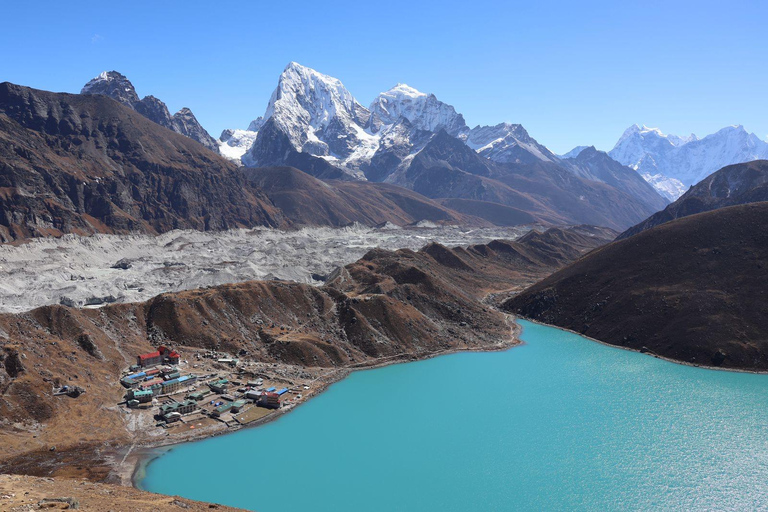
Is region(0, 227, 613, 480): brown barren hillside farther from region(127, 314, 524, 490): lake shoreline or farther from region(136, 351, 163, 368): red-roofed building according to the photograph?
region(136, 351, 163, 368): red-roofed building

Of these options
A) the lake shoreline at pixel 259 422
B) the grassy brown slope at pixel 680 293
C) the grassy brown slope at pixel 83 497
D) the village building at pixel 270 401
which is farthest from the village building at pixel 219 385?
the grassy brown slope at pixel 680 293

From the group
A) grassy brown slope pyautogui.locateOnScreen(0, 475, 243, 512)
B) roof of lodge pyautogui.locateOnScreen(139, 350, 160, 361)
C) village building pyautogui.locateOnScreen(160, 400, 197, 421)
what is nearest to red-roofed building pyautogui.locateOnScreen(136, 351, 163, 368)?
roof of lodge pyautogui.locateOnScreen(139, 350, 160, 361)

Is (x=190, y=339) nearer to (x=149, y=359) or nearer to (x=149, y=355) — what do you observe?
(x=149, y=355)

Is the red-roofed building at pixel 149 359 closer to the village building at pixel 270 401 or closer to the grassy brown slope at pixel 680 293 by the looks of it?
the village building at pixel 270 401

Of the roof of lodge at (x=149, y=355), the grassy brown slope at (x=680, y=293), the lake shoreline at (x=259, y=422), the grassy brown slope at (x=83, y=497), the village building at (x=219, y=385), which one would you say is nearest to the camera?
the grassy brown slope at (x=83, y=497)

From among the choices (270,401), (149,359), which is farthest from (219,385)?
(149,359)
